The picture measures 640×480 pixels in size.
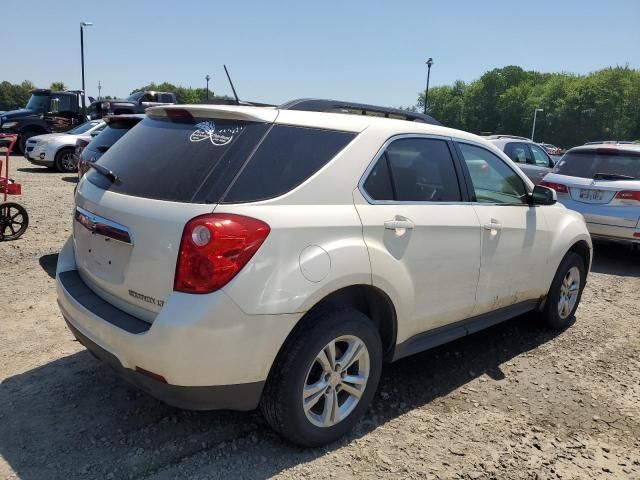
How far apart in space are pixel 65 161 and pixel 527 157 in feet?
41.2

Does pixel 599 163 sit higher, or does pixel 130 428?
pixel 599 163

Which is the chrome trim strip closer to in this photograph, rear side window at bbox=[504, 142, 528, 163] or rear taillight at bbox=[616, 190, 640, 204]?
rear taillight at bbox=[616, 190, 640, 204]

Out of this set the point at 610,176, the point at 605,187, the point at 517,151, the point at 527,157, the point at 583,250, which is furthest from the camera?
the point at 527,157

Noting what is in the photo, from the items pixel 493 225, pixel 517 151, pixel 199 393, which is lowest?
pixel 199 393

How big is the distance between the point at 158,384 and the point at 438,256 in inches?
69.5

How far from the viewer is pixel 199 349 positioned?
2.36 m

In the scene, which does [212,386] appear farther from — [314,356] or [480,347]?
[480,347]

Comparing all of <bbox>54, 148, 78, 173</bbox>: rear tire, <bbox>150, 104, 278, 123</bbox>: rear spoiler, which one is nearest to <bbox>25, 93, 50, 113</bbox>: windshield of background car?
<bbox>54, 148, 78, 173</bbox>: rear tire

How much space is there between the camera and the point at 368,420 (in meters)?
3.23

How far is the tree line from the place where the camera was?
72.0 meters

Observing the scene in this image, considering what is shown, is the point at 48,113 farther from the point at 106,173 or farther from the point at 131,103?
the point at 106,173

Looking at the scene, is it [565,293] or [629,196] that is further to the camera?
[629,196]

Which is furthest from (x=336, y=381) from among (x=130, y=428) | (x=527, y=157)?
(x=527, y=157)

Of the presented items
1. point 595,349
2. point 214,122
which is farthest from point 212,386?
point 595,349
